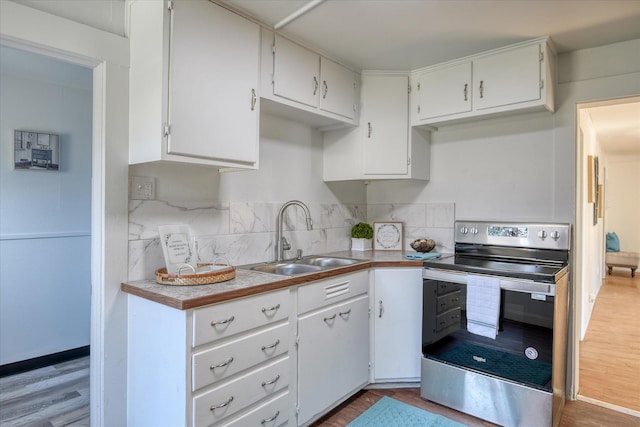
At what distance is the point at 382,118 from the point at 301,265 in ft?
4.06

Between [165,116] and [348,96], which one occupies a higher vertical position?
[348,96]

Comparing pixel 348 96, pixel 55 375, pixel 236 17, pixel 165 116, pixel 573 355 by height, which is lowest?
pixel 55 375

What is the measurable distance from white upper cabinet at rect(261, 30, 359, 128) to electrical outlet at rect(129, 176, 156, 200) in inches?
30.4

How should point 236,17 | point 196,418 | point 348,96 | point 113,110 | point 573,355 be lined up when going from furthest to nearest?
point 348,96, point 573,355, point 236,17, point 113,110, point 196,418

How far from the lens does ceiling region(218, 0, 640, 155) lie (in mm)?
1845

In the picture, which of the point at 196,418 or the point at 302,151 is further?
the point at 302,151

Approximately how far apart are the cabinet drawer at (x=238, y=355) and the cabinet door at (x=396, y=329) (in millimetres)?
854

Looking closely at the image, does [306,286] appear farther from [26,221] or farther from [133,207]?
[26,221]

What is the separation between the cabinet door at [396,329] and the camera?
246 cm

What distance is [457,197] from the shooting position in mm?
2836

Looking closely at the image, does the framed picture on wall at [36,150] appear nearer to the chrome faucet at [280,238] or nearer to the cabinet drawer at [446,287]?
the chrome faucet at [280,238]

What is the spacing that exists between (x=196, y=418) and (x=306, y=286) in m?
0.78

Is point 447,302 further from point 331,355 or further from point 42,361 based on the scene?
point 42,361

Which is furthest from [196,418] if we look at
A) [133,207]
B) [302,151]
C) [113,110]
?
[302,151]
